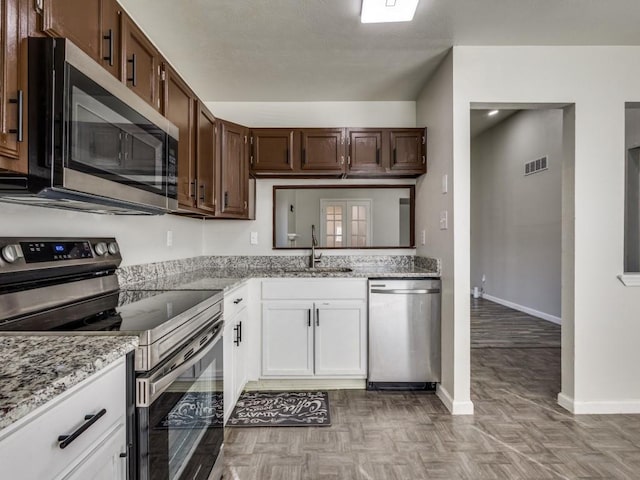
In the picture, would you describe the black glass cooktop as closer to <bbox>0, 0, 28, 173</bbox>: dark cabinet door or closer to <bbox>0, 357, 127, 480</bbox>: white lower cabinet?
<bbox>0, 357, 127, 480</bbox>: white lower cabinet

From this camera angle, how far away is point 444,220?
104 inches

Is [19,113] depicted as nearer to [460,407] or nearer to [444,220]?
[444,220]

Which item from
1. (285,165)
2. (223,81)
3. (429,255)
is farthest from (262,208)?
(429,255)

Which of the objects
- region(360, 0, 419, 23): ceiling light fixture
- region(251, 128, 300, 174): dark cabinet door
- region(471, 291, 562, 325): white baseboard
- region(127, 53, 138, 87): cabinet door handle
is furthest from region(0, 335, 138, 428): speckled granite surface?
region(471, 291, 562, 325): white baseboard

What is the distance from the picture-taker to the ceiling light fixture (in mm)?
1918

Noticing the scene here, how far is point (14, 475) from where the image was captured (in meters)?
0.61

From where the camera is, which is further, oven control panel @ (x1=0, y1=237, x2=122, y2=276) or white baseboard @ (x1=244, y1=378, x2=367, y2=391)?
white baseboard @ (x1=244, y1=378, x2=367, y2=391)

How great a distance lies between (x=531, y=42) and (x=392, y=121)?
1264 mm

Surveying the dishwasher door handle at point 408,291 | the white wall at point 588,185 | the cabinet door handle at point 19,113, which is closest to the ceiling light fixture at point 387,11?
the white wall at point 588,185

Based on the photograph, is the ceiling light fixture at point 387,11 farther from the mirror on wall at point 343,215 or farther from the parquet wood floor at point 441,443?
the parquet wood floor at point 441,443

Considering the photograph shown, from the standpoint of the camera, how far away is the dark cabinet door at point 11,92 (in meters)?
0.93

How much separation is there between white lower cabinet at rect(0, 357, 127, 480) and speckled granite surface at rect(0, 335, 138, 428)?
29mm

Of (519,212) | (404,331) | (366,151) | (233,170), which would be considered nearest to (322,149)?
(366,151)

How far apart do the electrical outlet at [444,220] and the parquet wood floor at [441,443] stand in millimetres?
1282
